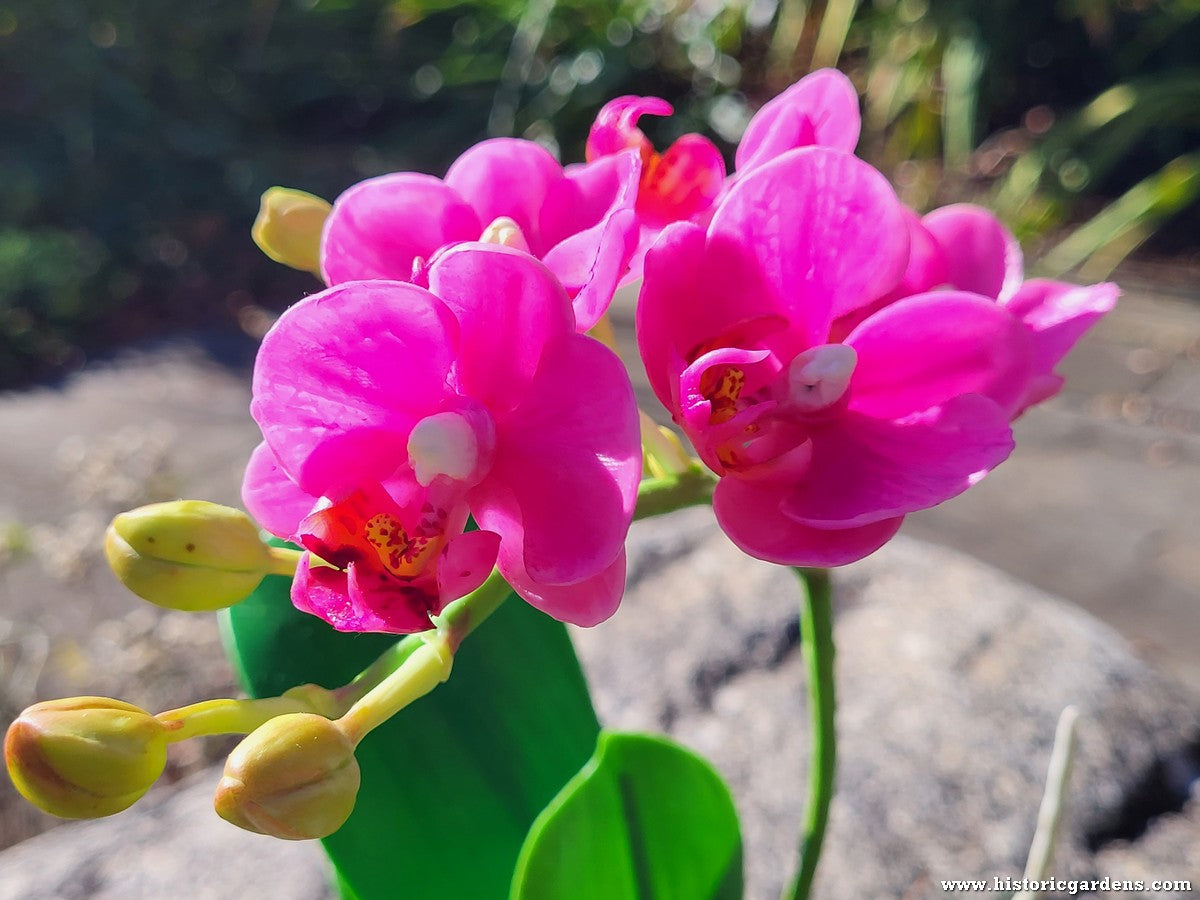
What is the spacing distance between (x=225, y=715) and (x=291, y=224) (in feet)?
0.56

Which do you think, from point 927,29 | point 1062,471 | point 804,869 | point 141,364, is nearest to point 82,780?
point 804,869

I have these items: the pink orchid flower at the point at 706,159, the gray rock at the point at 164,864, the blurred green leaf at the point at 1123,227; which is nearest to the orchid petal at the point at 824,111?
the pink orchid flower at the point at 706,159

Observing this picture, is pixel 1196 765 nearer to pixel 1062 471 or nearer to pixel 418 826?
pixel 418 826

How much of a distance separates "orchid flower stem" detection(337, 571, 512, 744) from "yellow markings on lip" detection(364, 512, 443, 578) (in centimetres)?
Answer: 3

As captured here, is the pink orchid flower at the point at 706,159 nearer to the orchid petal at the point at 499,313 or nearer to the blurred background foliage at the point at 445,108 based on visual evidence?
the orchid petal at the point at 499,313

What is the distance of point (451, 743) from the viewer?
434mm

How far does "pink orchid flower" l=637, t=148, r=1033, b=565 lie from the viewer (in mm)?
271

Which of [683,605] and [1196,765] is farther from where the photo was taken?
[683,605]

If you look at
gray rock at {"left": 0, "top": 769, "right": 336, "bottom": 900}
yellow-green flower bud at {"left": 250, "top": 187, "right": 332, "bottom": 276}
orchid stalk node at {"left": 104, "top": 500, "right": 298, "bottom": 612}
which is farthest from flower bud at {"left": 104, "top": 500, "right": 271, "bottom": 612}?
gray rock at {"left": 0, "top": 769, "right": 336, "bottom": 900}

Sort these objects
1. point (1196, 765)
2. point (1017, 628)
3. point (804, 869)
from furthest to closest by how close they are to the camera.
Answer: point (1017, 628)
point (1196, 765)
point (804, 869)

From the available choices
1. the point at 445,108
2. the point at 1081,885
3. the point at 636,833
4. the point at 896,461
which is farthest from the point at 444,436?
the point at 445,108

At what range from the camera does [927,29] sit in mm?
2350

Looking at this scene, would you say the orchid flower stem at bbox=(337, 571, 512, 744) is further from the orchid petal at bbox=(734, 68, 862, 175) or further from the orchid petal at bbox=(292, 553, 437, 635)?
the orchid petal at bbox=(734, 68, 862, 175)

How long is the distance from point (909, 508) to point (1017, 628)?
0.70 meters
